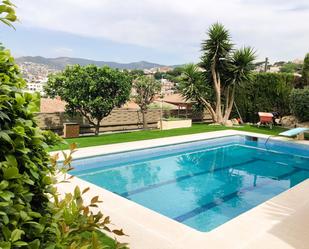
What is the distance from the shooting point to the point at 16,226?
1.40m

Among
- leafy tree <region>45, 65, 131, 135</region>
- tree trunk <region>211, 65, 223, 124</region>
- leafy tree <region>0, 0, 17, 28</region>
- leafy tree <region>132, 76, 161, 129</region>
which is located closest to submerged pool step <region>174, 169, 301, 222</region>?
leafy tree <region>0, 0, 17, 28</region>

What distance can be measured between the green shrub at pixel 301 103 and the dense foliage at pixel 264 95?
3028 millimetres

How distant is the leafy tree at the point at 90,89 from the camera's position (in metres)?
15.6

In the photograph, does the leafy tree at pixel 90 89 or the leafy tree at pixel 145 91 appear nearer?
the leafy tree at pixel 90 89

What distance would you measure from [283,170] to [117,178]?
255 inches

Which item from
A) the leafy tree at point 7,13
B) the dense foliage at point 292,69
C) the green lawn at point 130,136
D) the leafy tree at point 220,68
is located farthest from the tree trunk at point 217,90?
the leafy tree at point 7,13

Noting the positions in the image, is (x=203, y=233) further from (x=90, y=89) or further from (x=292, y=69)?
(x=292, y=69)

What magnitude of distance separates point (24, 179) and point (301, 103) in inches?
782

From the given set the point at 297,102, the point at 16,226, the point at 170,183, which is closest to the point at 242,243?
the point at 16,226

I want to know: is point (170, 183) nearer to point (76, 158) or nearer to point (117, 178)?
point (117, 178)

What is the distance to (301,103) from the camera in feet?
61.5

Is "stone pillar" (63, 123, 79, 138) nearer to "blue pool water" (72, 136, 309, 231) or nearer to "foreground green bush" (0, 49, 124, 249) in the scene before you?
"blue pool water" (72, 136, 309, 231)

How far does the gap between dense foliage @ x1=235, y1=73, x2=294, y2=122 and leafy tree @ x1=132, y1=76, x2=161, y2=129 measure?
7026 millimetres

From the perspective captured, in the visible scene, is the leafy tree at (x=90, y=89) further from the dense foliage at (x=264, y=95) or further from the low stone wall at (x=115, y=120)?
the dense foliage at (x=264, y=95)
